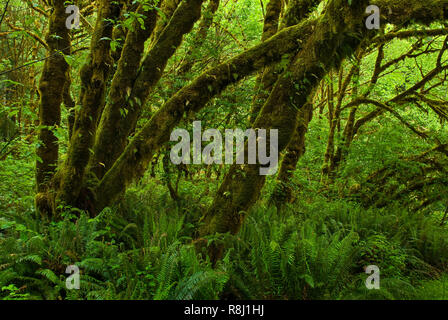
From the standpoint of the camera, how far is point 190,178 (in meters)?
7.36

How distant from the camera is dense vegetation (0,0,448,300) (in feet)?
9.78

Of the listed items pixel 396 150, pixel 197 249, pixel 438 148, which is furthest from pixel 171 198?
pixel 438 148

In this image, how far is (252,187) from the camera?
338cm

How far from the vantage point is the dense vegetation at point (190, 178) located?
2.98 m

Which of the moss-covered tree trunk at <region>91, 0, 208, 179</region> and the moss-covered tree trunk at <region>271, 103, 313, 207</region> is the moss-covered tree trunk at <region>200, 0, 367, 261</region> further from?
the moss-covered tree trunk at <region>271, 103, 313, 207</region>

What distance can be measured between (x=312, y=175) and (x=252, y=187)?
20.8 ft

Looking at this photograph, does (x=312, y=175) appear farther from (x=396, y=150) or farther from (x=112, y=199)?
(x=112, y=199)
